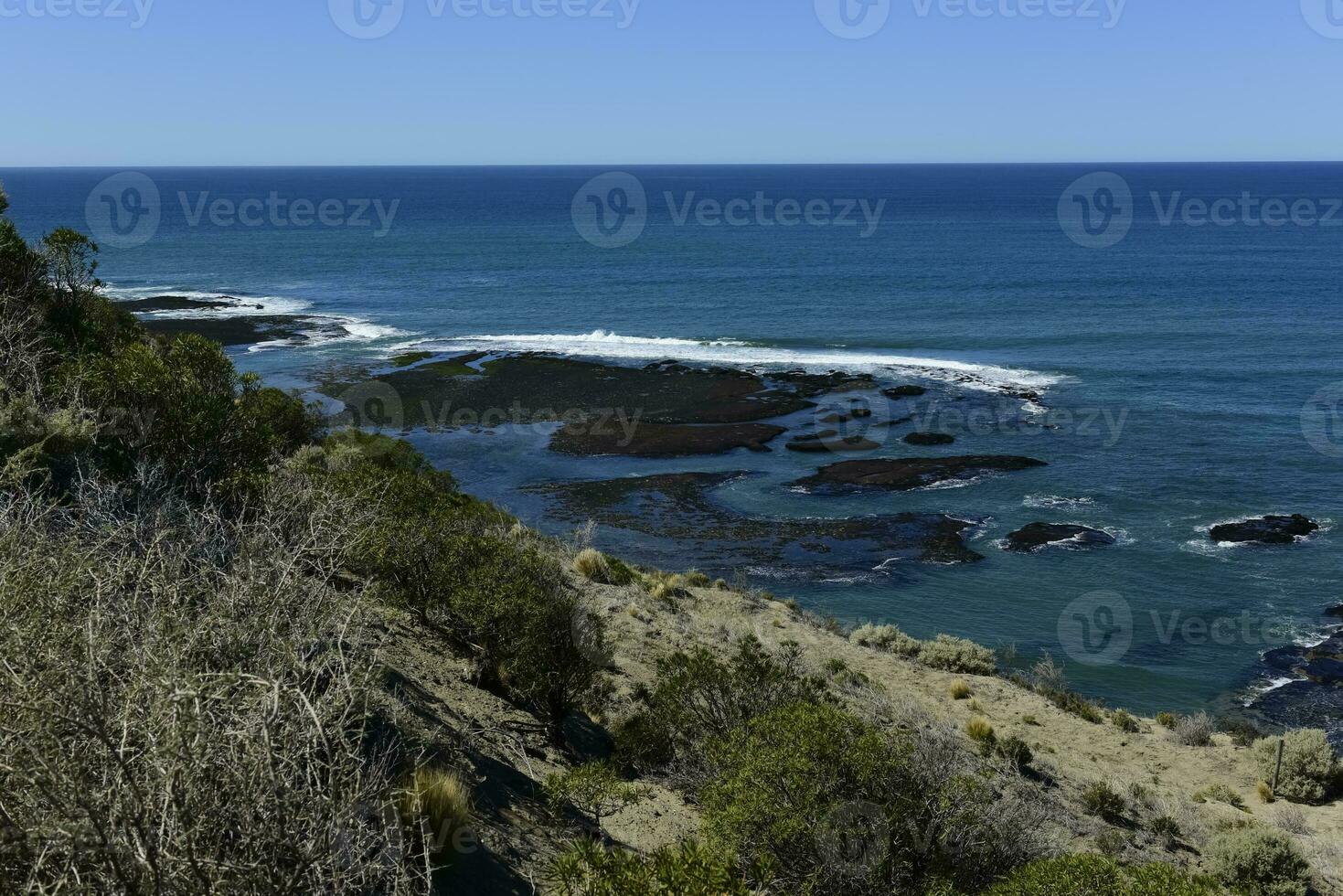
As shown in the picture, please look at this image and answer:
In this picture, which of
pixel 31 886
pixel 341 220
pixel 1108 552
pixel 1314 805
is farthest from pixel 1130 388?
pixel 341 220

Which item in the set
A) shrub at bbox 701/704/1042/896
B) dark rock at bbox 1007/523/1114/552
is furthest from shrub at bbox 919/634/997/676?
shrub at bbox 701/704/1042/896

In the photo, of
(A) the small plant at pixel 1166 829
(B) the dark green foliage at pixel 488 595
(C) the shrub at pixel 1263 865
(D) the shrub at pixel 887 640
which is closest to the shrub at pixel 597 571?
(D) the shrub at pixel 887 640

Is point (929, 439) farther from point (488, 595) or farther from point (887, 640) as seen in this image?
point (488, 595)

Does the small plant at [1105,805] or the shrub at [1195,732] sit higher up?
the small plant at [1105,805]

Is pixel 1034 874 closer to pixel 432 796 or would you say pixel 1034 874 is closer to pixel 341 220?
pixel 432 796

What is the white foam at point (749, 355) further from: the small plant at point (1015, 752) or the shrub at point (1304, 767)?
the small plant at point (1015, 752)

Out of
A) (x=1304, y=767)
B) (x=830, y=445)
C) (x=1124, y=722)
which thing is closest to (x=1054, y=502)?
(x=830, y=445)
